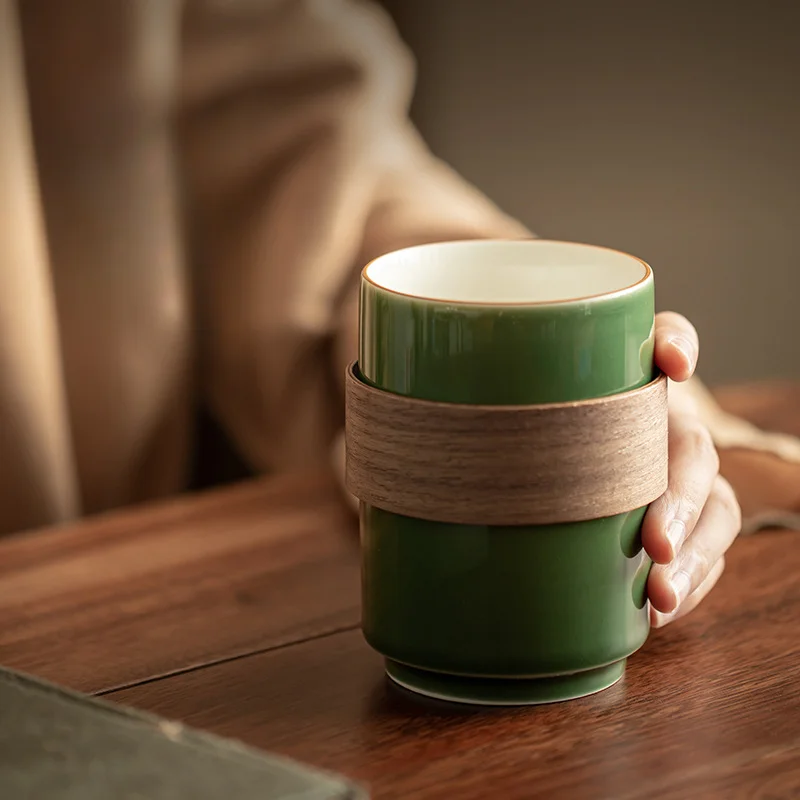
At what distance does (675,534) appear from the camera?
488 millimetres

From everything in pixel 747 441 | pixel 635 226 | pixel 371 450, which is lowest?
pixel 635 226

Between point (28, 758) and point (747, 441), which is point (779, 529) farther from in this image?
point (28, 758)

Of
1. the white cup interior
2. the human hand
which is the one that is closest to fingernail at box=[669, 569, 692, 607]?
the human hand

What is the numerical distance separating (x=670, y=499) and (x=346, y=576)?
196 millimetres

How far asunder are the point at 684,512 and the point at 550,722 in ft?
0.38

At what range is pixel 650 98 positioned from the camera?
4.88 feet

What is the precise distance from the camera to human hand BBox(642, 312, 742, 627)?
0.47 metres

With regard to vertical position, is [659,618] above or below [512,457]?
below

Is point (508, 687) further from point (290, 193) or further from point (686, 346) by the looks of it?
point (290, 193)

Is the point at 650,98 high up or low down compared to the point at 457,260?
down

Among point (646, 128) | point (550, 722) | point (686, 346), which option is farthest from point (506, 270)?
point (646, 128)

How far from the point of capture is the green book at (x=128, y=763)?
361mm

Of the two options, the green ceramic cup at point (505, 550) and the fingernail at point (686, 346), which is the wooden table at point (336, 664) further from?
the fingernail at point (686, 346)

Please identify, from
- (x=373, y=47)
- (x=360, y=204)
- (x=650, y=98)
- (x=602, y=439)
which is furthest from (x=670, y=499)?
(x=650, y=98)
